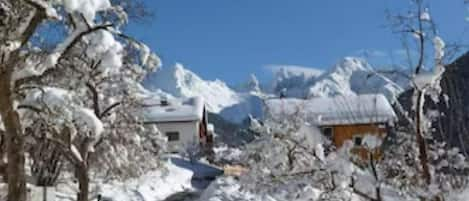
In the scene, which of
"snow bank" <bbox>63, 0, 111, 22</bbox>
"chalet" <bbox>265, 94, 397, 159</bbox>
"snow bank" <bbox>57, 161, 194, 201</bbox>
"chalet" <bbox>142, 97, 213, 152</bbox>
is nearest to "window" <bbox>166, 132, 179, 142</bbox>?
"chalet" <bbox>142, 97, 213, 152</bbox>

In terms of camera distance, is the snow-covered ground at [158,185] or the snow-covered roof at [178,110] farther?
the snow-covered roof at [178,110]

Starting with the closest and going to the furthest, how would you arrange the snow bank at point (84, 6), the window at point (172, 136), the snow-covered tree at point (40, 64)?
1. the snow bank at point (84, 6)
2. the snow-covered tree at point (40, 64)
3. the window at point (172, 136)

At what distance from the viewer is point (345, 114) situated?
28047 mm

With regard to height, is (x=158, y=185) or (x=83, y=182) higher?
(x=83, y=182)

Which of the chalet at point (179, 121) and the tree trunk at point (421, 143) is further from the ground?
the chalet at point (179, 121)

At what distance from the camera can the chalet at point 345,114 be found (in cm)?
1320

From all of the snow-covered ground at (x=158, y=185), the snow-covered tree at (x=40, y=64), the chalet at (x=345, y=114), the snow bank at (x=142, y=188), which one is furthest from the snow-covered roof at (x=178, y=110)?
the snow-covered tree at (x=40, y=64)

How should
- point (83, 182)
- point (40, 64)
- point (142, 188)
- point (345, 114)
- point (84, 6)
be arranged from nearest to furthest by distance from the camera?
point (84, 6)
point (40, 64)
point (83, 182)
point (345, 114)
point (142, 188)

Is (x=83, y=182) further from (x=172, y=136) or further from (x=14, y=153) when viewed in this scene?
(x=172, y=136)

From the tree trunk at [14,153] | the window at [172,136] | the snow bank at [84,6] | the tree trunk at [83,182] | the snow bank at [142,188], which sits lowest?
the snow bank at [142,188]

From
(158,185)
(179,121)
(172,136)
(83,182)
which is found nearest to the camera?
(83,182)

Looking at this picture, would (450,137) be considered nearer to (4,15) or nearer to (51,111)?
(51,111)

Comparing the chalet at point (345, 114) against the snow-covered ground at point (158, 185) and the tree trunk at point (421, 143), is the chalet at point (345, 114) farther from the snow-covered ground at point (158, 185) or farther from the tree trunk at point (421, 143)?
the snow-covered ground at point (158, 185)

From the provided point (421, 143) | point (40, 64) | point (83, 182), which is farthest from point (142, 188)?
point (421, 143)
